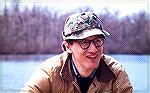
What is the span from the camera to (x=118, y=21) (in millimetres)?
2766

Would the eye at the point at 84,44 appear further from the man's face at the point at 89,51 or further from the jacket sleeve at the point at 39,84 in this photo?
the jacket sleeve at the point at 39,84

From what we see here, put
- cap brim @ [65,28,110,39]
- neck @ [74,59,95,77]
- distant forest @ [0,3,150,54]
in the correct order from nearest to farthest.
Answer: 1. cap brim @ [65,28,110,39]
2. neck @ [74,59,95,77]
3. distant forest @ [0,3,150,54]

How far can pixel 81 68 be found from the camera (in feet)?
4.46

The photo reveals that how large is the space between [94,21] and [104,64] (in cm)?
22

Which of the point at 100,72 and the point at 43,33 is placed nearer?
the point at 100,72

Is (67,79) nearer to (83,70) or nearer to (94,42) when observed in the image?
(83,70)

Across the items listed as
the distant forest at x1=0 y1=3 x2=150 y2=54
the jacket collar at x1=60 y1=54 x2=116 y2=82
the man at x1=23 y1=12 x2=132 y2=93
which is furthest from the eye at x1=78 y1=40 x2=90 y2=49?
the distant forest at x1=0 y1=3 x2=150 y2=54

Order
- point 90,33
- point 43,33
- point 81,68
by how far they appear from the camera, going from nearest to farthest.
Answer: point 90,33, point 81,68, point 43,33

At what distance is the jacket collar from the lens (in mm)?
1377

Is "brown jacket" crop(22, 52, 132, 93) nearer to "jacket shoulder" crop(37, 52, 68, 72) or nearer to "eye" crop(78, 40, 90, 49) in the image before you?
"jacket shoulder" crop(37, 52, 68, 72)

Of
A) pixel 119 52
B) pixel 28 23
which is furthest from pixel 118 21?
pixel 28 23

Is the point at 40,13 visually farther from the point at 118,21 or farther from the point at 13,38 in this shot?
the point at 118,21

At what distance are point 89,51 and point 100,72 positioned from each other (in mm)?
173

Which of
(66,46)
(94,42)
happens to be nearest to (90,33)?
(94,42)
